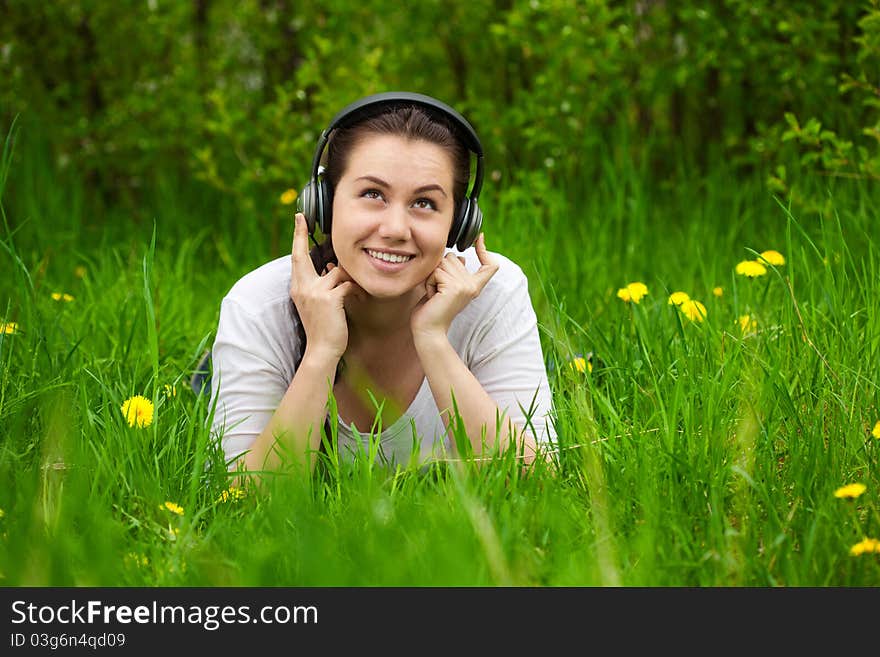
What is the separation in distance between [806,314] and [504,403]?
963 millimetres

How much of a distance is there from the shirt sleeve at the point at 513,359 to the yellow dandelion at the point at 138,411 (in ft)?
3.01

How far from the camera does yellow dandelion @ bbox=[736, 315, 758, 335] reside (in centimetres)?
336

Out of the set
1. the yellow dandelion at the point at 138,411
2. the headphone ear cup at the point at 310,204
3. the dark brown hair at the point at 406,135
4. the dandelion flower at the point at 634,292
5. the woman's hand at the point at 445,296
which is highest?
the dark brown hair at the point at 406,135

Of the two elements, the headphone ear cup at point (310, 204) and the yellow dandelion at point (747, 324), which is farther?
the yellow dandelion at point (747, 324)

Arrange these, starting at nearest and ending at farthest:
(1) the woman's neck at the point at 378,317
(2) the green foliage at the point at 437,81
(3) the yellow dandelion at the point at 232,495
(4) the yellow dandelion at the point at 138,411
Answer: (3) the yellow dandelion at the point at 232,495
(4) the yellow dandelion at the point at 138,411
(1) the woman's neck at the point at 378,317
(2) the green foliage at the point at 437,81

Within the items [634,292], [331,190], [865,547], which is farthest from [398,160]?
[865,547]

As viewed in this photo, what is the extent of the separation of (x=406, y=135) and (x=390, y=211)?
0.70 ft

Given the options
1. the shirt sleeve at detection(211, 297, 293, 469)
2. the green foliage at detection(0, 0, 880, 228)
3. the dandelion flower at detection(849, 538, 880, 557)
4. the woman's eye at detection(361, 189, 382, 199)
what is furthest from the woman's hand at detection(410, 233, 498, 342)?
the green foliage at detection(0, 0, 880, 228)

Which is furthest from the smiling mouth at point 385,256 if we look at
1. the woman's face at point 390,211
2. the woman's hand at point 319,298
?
the woman's hand at point 319,298

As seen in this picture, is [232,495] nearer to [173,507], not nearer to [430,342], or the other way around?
[173,507]

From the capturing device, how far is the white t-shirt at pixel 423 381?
9.60 ft

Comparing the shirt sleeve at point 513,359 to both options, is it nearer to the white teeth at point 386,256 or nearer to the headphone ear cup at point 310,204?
the white teeth at point 386,256

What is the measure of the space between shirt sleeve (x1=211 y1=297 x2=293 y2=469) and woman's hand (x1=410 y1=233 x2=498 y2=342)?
16.0 inches
